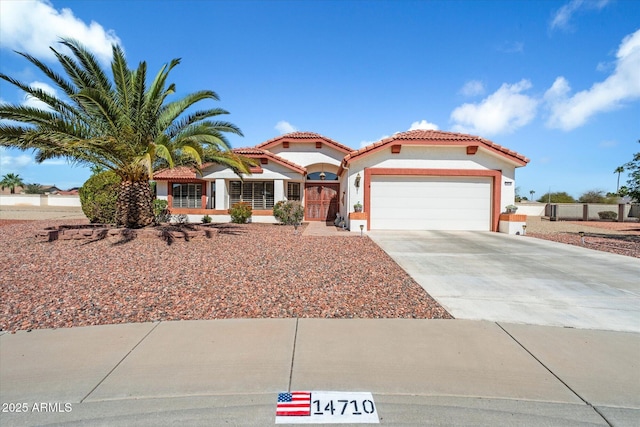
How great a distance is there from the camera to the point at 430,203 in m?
14.9

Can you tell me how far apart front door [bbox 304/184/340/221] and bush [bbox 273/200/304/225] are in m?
3.40

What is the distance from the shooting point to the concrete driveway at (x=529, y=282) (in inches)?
180

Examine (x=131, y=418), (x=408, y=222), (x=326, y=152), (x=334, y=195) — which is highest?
Result: (x=326, y=152)

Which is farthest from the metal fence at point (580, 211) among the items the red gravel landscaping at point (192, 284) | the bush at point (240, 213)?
the red gravel landscaping at point (192, 284)

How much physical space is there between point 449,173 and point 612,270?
8.12 m

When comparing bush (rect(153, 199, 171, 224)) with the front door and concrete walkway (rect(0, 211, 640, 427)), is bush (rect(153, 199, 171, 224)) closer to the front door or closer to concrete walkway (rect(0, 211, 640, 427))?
the front door

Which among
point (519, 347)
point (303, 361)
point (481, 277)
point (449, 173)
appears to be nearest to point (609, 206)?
point (449, 173)

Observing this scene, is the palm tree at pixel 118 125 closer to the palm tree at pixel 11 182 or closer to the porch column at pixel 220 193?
the porch column at pixel 220 193

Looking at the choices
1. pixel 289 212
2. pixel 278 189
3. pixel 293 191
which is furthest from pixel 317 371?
pixel 293 191

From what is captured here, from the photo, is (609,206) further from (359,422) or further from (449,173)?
(359,422)

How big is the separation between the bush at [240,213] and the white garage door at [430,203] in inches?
266

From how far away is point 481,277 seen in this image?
21.5ft

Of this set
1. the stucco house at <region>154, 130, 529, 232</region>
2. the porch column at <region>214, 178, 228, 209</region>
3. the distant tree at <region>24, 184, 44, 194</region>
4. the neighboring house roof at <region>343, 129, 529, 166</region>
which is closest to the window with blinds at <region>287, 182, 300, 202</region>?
the porch column at <region>214, 178, 228, 209</region>

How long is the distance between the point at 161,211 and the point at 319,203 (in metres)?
9.02
